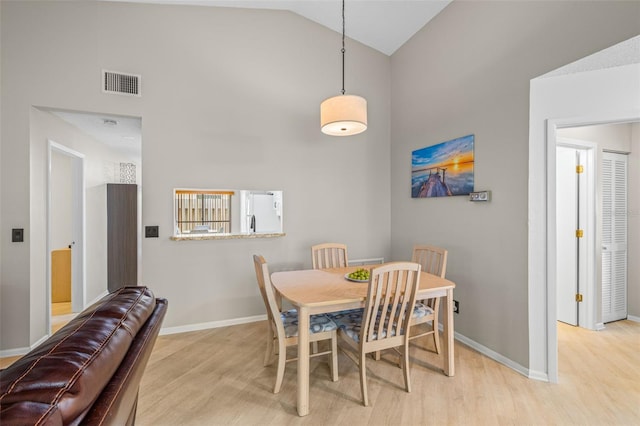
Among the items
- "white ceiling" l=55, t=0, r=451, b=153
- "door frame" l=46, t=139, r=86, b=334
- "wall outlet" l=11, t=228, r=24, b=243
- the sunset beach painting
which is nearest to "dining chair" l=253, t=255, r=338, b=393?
the sunset beach painting

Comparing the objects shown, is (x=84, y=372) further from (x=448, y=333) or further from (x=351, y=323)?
(x=448, y=333)

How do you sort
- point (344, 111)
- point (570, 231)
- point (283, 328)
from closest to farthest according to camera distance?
point (283, 328)
point (344, 111)
point (570, 231)

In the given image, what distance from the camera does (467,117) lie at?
2.93 metres

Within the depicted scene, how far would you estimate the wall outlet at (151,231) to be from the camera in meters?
3.09

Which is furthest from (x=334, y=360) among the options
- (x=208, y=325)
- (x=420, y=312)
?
(x=208, y=325)

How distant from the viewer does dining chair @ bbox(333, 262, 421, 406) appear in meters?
1.94

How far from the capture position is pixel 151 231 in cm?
310

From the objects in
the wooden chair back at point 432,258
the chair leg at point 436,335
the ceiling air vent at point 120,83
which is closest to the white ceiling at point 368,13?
the ceiling air vent at point 120,83

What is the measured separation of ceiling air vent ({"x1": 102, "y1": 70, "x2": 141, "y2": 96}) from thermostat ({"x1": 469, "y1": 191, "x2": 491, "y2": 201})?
3440 mm

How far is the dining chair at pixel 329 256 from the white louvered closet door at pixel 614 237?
2930mm

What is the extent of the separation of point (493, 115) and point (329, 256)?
2.05 meters

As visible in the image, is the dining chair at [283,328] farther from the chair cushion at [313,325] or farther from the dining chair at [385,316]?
the dining chair at [385,316]

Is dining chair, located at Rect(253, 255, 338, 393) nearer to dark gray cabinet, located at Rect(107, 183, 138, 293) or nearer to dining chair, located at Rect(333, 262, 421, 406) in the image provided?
dining chair, located at Rect(333, 262, 421, 406)

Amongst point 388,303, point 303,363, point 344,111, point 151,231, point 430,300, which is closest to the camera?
point 303,363
